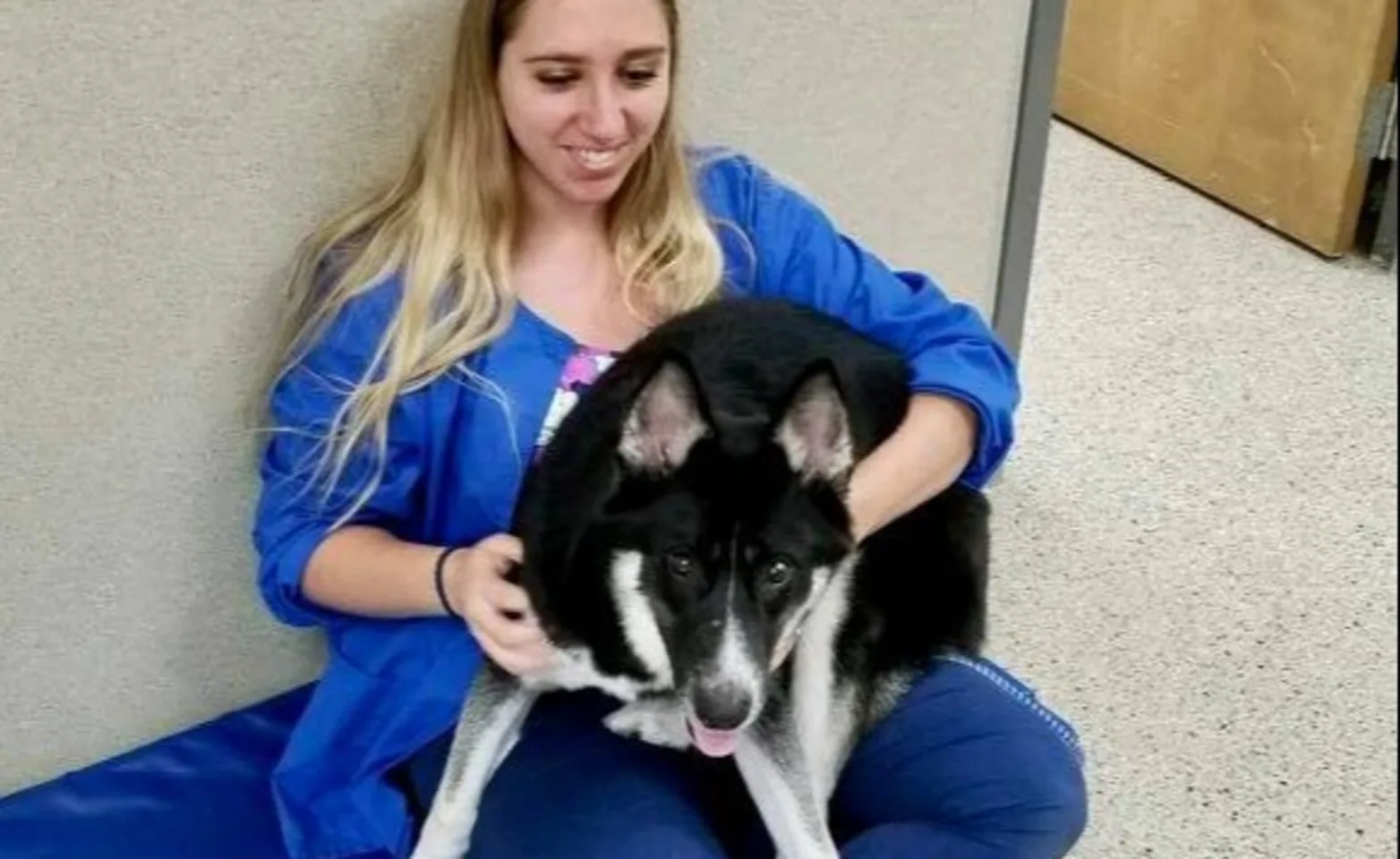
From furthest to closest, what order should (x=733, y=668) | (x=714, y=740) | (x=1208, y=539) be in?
(x=1208, y=539), (x=714, y=740), (x=733, y=668)

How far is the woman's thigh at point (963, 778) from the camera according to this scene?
5.31 ft

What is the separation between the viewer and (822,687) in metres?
1.63

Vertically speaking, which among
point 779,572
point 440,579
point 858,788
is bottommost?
point 858,788

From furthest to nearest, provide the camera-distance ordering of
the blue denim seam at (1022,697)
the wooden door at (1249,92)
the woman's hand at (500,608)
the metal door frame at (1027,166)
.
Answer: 1. the wooden door at (1249,92)
2. the metal door frame at (1027,166)
3. the blue denim seam at (1022,697)
4. the woman's hand at (500,608)

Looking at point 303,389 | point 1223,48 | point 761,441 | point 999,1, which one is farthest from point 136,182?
point 1223,48

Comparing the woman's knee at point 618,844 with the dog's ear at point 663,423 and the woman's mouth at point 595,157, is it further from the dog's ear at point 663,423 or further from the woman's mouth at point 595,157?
the woman's mouth at point 595,157

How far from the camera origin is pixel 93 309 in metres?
1.72

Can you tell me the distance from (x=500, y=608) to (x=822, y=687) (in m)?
0.32

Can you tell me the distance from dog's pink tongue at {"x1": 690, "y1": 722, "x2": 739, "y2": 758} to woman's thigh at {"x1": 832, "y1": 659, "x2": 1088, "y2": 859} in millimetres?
193

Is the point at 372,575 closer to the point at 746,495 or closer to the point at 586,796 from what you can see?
the point at 586,796

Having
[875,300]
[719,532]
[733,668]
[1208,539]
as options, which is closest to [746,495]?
[719,532]

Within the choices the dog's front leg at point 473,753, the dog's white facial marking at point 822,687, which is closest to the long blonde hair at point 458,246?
the dog's front leg at point 473,753

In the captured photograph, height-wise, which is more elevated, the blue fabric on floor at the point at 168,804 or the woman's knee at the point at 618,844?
the woman's knee at the point at 618,844

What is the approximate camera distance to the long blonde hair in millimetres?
1639
